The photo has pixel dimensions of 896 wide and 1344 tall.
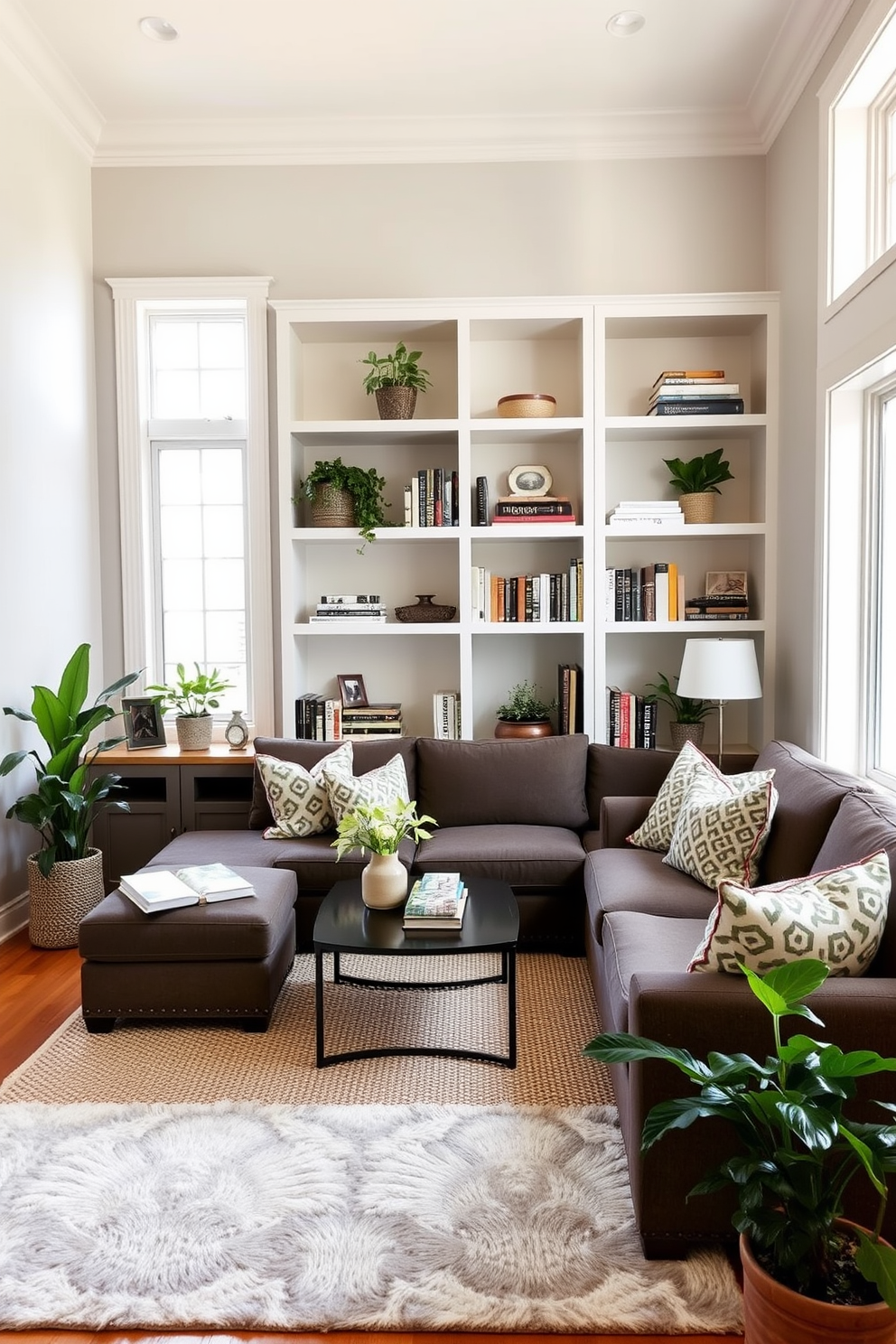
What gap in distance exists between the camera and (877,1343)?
1.37 metres

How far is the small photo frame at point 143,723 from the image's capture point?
4.35 m

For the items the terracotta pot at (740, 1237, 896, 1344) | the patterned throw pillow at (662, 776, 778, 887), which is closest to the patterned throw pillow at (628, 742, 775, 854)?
the patterned throw pillow at (662, 776, 778, 887)

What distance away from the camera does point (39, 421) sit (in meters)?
3.95

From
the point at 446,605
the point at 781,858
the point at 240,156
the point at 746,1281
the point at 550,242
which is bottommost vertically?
the point at 746,1281

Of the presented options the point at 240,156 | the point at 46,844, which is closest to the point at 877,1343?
the point at 46,844

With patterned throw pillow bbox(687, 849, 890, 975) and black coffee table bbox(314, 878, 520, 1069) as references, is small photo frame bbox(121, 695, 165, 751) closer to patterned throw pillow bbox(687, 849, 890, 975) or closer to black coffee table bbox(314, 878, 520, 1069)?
black coffee table bbox(314, 878, 520, 1069)

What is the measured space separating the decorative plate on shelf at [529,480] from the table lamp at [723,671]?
3.77 feet

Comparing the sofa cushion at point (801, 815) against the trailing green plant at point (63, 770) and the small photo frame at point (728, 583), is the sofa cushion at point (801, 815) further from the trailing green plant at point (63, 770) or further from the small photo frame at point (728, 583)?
the trailing green plant at point (63, 770)

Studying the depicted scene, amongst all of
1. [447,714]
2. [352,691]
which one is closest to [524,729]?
[447,714]

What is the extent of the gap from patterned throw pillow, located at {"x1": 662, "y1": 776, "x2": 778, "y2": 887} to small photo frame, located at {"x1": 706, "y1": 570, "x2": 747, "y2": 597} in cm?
159

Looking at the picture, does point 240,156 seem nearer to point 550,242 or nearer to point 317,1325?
point 550,242

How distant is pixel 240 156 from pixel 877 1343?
4812 millimetres

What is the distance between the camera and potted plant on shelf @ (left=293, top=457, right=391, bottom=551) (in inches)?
170

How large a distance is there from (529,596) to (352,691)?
37.9 inches
